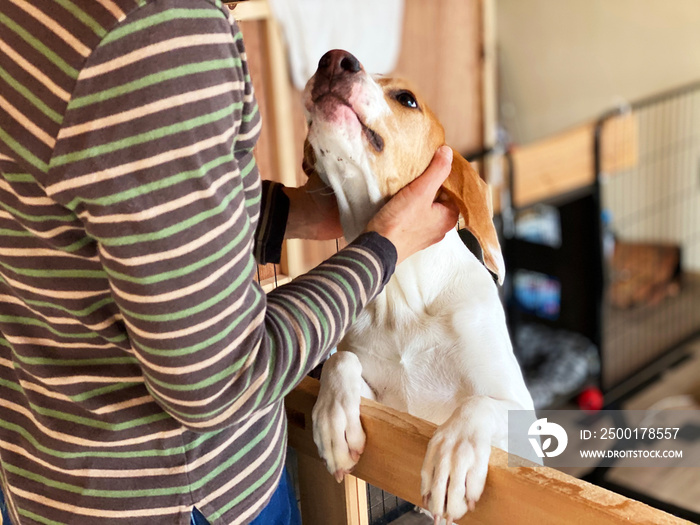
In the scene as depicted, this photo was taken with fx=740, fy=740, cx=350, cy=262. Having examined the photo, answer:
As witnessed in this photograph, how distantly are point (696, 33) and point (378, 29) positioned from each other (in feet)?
5.90

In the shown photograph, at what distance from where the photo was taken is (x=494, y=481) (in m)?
0.87

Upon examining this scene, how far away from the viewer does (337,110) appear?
3.62 feet

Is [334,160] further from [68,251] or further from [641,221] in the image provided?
[641,221]

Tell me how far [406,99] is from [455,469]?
62cm

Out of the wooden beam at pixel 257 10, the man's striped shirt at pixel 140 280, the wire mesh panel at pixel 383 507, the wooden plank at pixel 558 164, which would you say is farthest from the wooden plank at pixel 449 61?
the man's striped shirt at pixel 140 280

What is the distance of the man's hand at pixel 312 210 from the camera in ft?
4.16

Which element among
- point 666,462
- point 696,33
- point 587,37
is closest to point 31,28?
point 666,462

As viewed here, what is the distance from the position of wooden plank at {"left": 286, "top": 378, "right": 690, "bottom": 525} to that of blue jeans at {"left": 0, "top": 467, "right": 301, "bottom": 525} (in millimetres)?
83

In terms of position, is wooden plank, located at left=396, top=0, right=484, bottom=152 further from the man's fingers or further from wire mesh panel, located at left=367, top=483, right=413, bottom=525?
wire mesh panel, located at left=367, top=483, right=413, bottom=525

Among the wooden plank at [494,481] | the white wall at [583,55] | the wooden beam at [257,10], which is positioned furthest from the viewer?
the white wall at [583,55]
